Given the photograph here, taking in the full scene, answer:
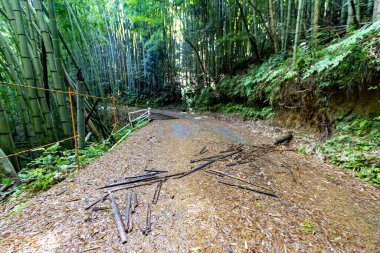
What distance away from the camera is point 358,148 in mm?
2947

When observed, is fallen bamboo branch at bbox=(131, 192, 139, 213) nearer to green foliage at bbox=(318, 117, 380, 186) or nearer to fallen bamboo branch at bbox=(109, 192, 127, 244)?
fallen bamboo branch at bbox=(109, 192, 127, 244)

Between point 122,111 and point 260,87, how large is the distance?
9132mm

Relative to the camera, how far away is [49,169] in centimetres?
299

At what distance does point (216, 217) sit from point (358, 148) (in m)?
2.97

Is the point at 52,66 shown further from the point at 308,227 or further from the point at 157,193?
the point at 308,227

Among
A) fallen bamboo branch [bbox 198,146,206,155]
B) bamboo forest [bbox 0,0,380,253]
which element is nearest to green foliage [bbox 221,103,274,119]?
bamboo forest [bbox 0,0,380,253]

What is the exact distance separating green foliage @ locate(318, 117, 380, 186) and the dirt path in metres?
0.22

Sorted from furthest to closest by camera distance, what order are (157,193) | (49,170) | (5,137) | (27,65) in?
(27,65) < (49,170) < (5,137) < (157,193)

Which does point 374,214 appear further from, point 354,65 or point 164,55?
point 164,55

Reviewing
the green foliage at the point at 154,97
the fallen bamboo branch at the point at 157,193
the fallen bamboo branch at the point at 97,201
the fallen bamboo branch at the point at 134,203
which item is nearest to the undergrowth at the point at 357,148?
the fallen bamboo branch at the point at 157,193

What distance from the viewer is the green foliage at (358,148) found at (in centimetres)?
258

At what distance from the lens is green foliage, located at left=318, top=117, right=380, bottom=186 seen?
2576 mm

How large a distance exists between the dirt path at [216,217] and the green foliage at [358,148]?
22cm

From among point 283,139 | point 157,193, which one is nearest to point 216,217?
point 157,193
